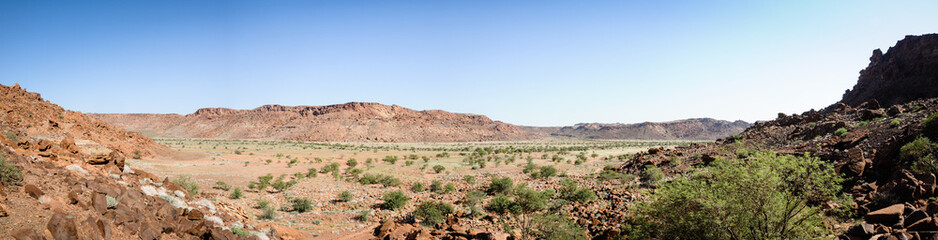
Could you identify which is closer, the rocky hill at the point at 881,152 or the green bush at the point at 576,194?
the rocky hill at the point at 881,152

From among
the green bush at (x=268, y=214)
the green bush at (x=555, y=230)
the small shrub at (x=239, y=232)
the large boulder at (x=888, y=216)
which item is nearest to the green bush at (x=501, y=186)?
the green bush at (x=555, y=230)

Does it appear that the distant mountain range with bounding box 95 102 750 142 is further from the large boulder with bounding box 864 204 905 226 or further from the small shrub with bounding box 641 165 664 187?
the large boulder with bounding box 864 204 905 226

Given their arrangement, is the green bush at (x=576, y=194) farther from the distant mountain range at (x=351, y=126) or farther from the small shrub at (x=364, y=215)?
the distant mountain range at (x=351, y=126)

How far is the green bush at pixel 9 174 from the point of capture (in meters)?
6.31

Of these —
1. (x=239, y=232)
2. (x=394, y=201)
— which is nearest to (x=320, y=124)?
(x=394, y=201)

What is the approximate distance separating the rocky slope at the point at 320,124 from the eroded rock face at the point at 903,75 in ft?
303

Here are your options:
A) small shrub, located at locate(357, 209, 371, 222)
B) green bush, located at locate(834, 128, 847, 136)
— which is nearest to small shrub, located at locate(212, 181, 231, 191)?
small shrub, located at locate(357, 209, 371, 222)

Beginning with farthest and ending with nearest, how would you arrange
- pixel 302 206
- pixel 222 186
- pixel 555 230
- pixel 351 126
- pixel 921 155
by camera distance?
pixel 351 126, pixel 222 186, pixel 302 206, pixel 921 155, pixel 555 230

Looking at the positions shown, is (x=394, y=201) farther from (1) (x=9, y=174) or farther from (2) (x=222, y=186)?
(1) (x=9, y=174)

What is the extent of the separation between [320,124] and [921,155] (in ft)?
390

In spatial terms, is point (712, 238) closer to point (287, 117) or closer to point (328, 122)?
point (328, 122)

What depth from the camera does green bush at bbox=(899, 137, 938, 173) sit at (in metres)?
10.1

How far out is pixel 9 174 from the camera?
6.43 m

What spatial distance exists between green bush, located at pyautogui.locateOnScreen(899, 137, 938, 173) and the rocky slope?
102 m
